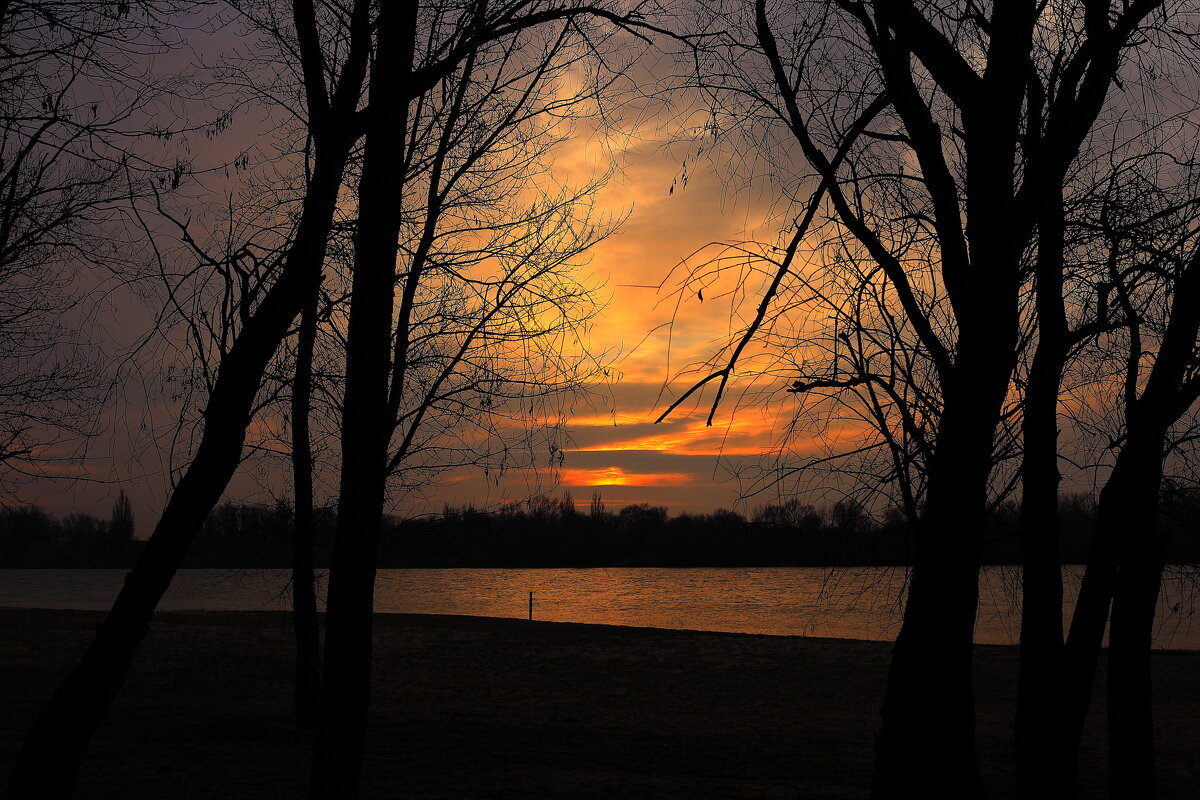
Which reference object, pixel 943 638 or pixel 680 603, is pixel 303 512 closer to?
pixel 943 638

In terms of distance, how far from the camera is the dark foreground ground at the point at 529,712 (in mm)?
12461

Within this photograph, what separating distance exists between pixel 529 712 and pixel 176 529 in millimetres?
16140

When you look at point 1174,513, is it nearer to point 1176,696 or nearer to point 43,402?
point 43,402

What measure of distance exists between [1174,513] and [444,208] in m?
8.64

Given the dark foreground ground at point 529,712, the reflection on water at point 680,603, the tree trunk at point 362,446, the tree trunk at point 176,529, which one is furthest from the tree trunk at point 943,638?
the reflection on water at point 680,603

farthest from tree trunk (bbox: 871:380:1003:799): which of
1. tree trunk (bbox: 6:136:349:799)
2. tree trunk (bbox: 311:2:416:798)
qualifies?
tree trunk (bbox: 6:136:349:799)

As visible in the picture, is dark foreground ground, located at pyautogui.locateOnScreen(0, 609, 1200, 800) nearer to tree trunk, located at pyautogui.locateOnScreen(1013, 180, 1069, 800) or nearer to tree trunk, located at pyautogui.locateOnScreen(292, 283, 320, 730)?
tree trunk, located at pyautogui.locateOnScreen(292, 283, 320, 730)

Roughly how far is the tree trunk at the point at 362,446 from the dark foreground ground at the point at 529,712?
571 centimetres

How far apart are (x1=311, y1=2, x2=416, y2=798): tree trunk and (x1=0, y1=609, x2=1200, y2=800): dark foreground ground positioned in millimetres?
5713

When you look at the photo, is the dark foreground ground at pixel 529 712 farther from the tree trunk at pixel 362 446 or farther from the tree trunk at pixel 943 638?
the tree trunk at pixel 943 638

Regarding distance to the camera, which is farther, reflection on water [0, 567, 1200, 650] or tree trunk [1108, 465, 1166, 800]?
reflection on water [0, 567, 1200, 650]

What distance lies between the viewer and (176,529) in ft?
19.3

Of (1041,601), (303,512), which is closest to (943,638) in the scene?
(1041,601)

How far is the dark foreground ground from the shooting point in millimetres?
12461
